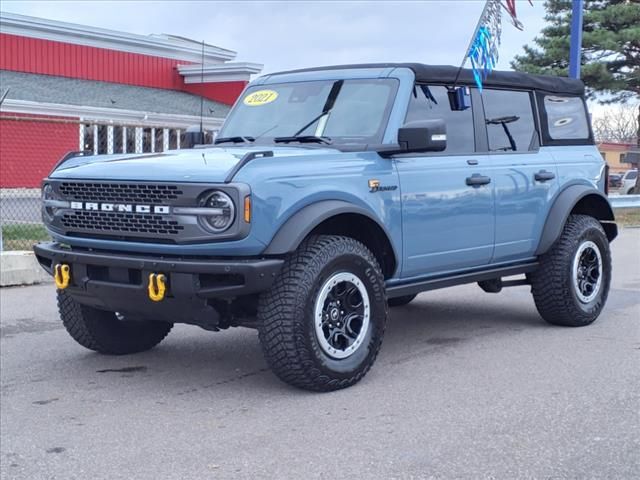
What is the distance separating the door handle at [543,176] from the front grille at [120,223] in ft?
10.5

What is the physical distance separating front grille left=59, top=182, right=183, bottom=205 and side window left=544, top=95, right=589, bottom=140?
3.76m

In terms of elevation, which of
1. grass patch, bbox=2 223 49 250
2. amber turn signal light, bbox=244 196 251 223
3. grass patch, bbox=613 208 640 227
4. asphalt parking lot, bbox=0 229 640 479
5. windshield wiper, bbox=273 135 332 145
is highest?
windshield wiper, bbox=273 135 332 145

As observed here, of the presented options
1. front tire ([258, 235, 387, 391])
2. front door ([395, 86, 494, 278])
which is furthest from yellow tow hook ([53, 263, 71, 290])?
front door ([395, 86, 494, 278])

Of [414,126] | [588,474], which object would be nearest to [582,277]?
[414,126]

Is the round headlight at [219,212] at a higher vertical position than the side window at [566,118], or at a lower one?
lower

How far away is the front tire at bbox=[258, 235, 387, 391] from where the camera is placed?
5.18m

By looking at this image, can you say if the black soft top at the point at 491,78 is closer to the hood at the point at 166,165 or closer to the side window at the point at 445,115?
the side window at the point at 445,115

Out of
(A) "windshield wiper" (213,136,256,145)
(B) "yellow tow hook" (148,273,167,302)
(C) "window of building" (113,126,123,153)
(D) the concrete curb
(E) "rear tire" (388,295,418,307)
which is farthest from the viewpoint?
(C) "window of building" (113,126,123,153)

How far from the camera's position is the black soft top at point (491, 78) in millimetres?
6480

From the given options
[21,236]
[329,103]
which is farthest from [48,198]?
Answer: [21,236]

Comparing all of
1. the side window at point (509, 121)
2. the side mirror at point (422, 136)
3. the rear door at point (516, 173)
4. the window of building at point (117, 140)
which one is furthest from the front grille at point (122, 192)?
the window of building at point (117, 140)

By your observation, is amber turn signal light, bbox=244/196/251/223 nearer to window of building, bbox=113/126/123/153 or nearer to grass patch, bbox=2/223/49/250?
grass patch, bbox=2/223/49/250

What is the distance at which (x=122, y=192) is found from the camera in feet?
17.4

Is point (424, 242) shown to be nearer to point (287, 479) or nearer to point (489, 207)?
point (489, 207)
